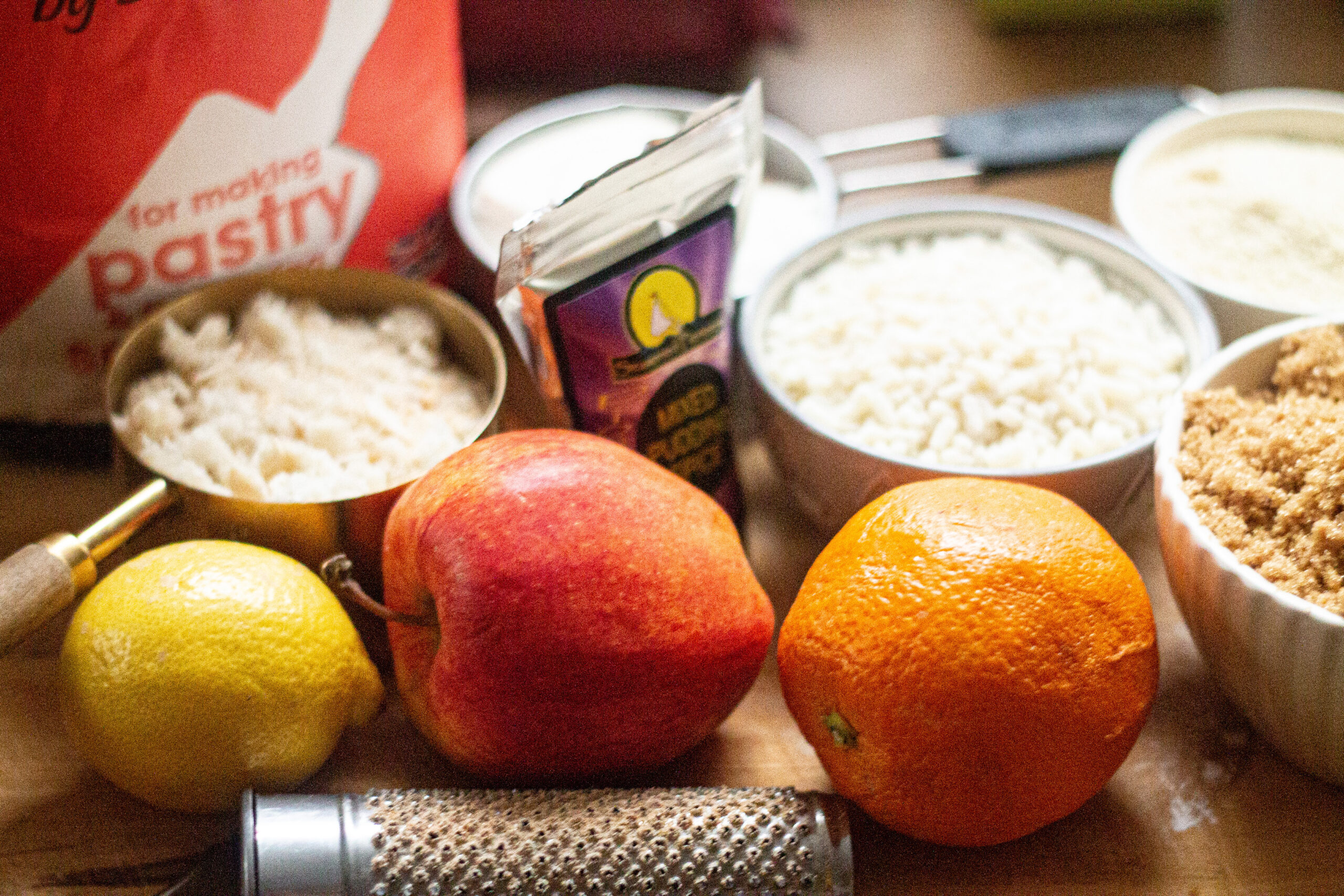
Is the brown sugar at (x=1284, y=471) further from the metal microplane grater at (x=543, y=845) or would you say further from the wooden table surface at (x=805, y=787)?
the metal microplane grater at (x=543, y=845)

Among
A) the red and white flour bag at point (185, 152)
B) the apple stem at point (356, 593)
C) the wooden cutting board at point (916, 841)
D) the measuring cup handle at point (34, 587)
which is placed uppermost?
the red and white flour bag at point (185, 152)

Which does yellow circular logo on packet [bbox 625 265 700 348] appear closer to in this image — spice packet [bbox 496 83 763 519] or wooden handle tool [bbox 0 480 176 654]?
spice packet [bbox 496 83 763 519]

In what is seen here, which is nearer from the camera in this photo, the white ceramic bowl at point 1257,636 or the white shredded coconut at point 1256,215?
the white ceramic bowl at point 1257,636

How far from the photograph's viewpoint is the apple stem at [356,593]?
659 mm

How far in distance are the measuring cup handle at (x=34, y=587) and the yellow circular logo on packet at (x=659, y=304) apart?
354 millimetres

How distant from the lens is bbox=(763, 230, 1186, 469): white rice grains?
0.79 metres

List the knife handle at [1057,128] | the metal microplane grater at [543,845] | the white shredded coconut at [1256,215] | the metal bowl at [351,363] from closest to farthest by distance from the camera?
the metal microplane grater at [543,845] < the metal bowl at [351,363] < the white shredded coconut at [1256,215] < the knife handle at [1057,128]

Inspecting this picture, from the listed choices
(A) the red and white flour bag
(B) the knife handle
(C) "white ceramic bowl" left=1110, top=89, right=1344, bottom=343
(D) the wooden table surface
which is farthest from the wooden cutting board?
(B) the knife handle

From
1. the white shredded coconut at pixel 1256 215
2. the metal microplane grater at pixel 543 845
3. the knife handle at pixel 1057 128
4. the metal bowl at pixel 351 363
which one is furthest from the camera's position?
the knife handle at pixel 1057 128

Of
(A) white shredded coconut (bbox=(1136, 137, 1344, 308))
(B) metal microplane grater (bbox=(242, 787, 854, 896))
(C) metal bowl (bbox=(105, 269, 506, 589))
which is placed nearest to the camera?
(B) metal microplane grater (bbox=(242, 787, 854, 896))

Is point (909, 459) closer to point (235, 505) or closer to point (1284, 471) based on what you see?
point (1284, 471)

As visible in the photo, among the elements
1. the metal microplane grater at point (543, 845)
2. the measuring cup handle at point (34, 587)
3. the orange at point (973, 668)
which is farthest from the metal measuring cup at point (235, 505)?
the orange at point (973, 668)

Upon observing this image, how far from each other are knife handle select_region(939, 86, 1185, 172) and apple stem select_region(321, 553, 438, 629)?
713mm

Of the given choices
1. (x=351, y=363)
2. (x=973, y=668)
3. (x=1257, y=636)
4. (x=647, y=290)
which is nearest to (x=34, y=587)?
(x=351, y=363)
